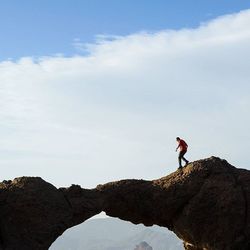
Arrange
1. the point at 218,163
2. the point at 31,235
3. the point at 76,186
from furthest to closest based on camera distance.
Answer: the point at 218,163, the point at 76,186, the point at 31,235

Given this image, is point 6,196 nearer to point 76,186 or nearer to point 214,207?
point 76,186

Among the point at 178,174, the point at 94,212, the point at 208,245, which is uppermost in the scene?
the point at 178,174

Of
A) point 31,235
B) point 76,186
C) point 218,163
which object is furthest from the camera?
point 218,163

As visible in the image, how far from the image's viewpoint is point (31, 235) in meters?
26.7

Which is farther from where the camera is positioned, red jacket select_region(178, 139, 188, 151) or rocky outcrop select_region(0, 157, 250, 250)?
red jacket select_region(178, 139, 188, 151)

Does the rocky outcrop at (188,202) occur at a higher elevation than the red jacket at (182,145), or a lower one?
lower

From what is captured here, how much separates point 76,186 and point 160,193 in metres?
5.19

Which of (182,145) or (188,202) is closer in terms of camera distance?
(182,145)

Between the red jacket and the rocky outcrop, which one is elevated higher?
the red jacket

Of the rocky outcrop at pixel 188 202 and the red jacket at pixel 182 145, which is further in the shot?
the red jacket at pixel 182 145

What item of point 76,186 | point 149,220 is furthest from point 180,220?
point 76,186

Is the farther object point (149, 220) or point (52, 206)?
A: point (149, 220)

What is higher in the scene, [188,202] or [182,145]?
[182,145]

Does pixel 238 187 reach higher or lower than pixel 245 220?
higher
